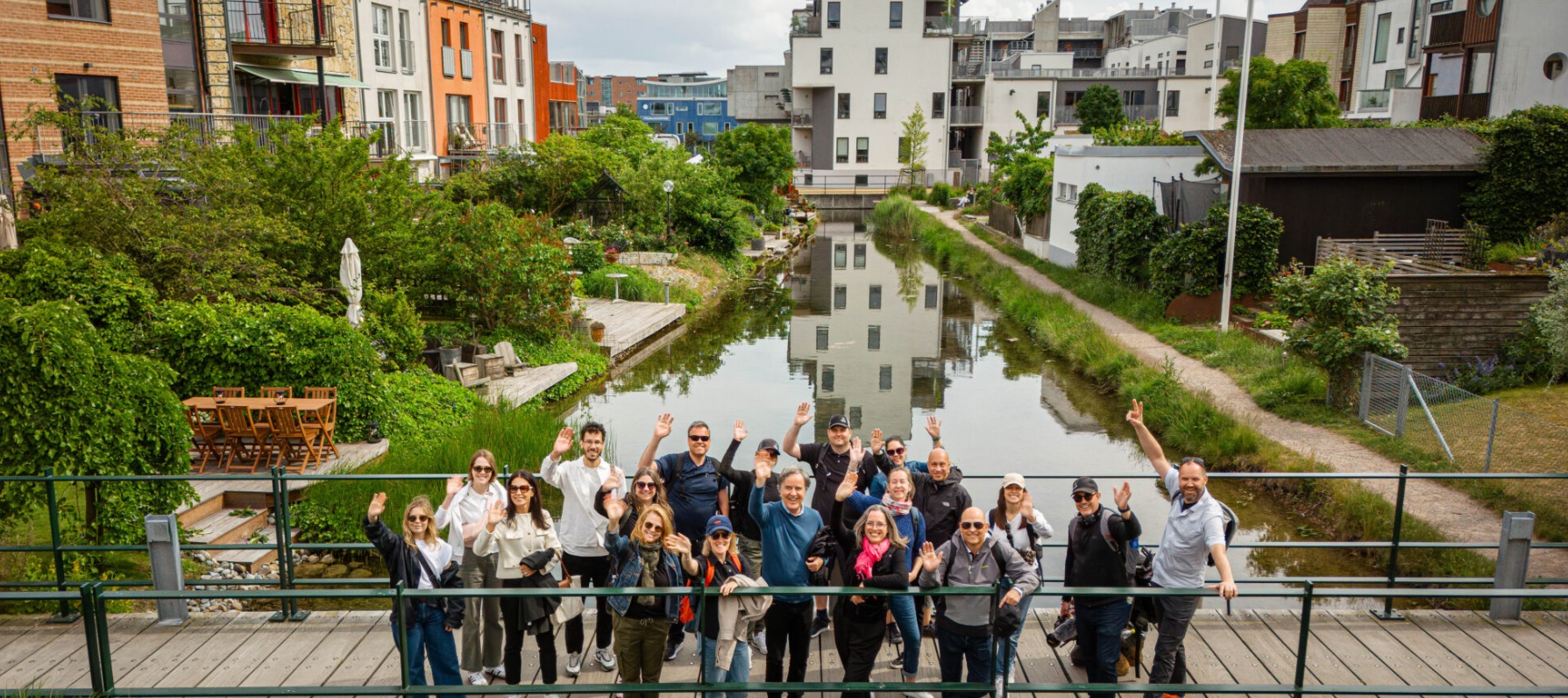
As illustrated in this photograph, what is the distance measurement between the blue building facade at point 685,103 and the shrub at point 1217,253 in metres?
129

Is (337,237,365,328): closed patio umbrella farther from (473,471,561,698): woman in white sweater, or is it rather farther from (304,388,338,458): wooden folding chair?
(473,471,561,698): woman in white sweater

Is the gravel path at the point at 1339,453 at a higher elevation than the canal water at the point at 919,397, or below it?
higher

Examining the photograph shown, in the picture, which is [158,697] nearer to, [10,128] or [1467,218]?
[10,128]

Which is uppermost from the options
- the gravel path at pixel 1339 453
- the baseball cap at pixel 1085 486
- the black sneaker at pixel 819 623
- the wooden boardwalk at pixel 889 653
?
the baseball cap at pixel 1085 486

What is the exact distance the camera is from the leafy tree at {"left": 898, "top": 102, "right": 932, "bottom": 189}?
212 ft

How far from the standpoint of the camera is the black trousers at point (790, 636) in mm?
6215

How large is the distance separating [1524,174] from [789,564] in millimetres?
23795

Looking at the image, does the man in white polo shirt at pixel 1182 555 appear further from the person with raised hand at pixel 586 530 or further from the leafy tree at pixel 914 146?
the leafy tree at pixel 914 146

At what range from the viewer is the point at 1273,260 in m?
22.0

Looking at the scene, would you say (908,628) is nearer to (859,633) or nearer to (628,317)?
(859,633)

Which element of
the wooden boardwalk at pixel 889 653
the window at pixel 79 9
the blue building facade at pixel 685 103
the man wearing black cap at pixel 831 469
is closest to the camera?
the wooden boardwalk at pixel 889 653

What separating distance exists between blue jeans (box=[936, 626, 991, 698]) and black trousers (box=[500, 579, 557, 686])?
2.45 metres

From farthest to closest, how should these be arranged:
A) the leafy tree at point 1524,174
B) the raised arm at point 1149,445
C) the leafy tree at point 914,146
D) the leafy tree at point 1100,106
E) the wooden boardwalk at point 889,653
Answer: the leafy tree at point 914,146 → the leafy tree at point 1100,106 → the leafy tree at point 1524,174 → the raised arm at point 1149,445 → the wooden boardwalk at point 889,653

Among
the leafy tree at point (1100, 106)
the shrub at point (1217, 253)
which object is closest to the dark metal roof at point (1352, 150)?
the shrub at point (1217, 253)
